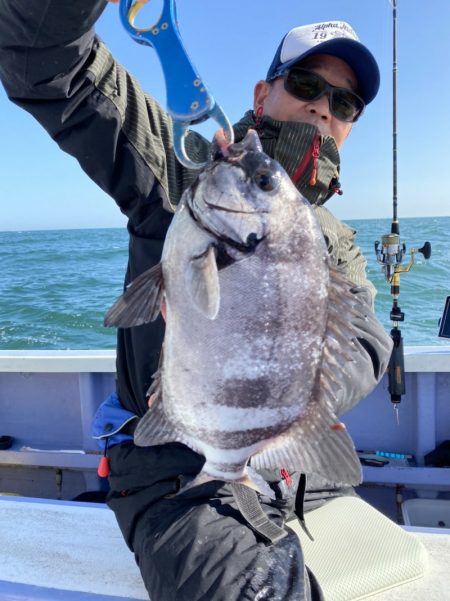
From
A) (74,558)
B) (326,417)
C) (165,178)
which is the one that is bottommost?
(74,558)

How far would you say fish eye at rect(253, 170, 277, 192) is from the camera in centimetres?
140

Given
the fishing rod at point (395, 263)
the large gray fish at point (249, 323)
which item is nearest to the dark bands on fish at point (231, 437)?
the large gray fish at point (249, 323)

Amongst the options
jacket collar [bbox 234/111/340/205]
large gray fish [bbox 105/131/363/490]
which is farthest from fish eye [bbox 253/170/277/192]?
jacket collar [bbox 234/111/340/205]

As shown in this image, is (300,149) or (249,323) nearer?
(249,323)

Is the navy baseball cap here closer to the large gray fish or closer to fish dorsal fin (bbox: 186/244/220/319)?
the large gray fish

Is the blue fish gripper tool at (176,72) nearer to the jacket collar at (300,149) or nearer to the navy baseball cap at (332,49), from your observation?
the jacket collar at (300,149)

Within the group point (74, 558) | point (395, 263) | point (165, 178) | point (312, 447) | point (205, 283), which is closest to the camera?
point (205, 283)

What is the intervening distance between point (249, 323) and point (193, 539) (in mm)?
898

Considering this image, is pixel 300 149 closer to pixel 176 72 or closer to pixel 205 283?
pixel 176 72

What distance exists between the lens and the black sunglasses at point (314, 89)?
238 centimetres

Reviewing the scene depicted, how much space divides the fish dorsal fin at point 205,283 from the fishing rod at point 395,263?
2.53m

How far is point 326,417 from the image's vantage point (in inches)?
56.7

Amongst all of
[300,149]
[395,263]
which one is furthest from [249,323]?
[395,263]

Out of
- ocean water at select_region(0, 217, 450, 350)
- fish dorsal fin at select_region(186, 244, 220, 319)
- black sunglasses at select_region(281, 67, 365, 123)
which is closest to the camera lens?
fish dorsal fin at select_region(186, 244, 220, 319)
